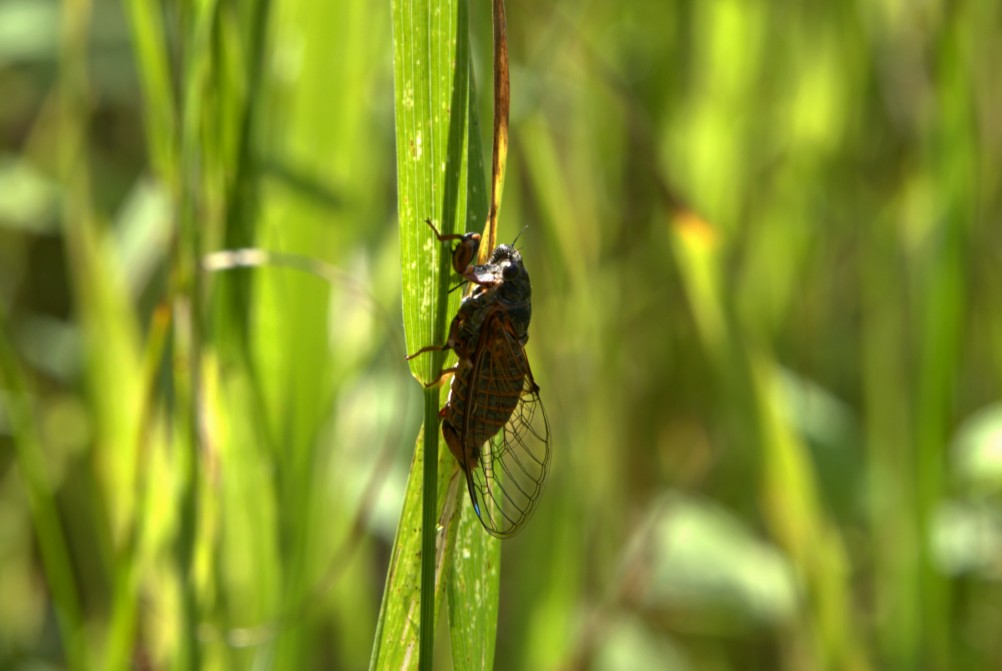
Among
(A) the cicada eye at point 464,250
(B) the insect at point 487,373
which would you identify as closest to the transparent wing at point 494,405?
(B) the insect at point 487,373

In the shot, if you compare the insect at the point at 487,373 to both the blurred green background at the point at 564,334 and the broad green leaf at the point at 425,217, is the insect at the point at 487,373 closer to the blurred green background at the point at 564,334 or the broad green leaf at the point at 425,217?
the broad green leaf at the point at 425,217

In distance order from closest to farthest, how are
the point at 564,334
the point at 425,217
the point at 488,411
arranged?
the point at 425,217
the point at 488,411
the point at 564,334

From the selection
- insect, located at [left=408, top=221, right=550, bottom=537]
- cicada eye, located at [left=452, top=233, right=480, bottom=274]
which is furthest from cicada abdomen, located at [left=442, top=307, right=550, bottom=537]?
cicada eye, located at [left=452, top=233, right=480, bottom=274]

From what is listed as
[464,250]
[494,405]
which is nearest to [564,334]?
[494,405]

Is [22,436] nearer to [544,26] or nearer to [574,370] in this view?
[574,370]

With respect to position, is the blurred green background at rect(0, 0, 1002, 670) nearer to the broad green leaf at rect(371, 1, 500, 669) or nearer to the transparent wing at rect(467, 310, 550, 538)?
the transparent wing at rect(467, 310, 550, 538)

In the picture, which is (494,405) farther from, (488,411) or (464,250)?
(464,250)

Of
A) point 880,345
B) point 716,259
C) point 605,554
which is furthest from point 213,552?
point 880,345
